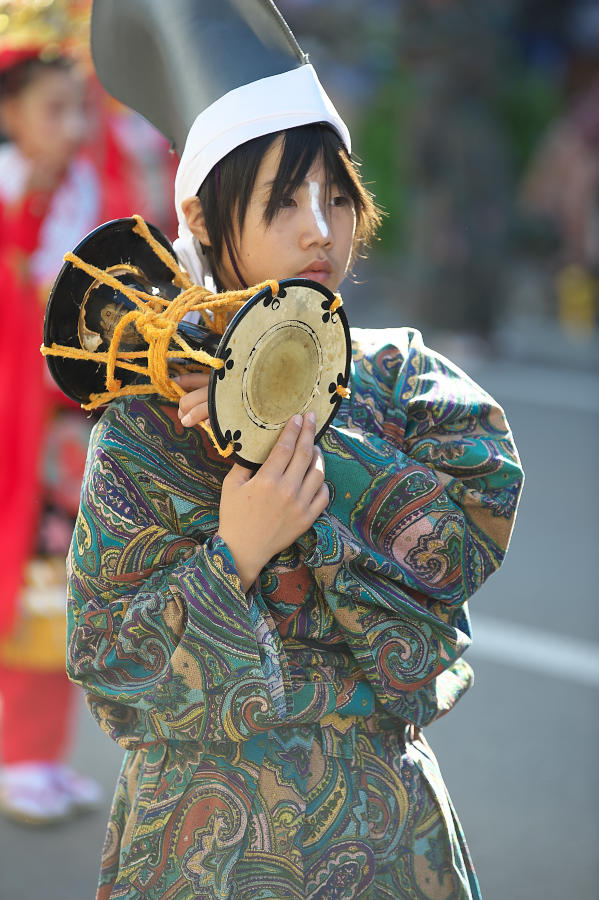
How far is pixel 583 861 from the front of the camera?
10.1 feet

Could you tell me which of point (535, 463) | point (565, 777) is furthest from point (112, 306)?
point (535, 463)

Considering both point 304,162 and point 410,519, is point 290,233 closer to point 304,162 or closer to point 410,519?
point 304,162

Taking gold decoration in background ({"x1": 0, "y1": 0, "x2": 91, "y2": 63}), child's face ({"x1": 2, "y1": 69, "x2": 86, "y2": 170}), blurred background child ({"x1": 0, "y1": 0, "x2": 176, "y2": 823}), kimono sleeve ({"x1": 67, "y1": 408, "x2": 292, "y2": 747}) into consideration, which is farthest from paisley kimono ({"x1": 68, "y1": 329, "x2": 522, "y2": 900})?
gold decoration in background ({"x1": 0, "y1": 0, "x2": 91, "y2": 63})

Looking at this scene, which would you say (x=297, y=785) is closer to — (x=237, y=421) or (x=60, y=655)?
(x=237, y=421)

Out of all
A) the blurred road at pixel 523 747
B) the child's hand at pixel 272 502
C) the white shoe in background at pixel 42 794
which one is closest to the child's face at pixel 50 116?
the white shoe in background at pixel 42 794

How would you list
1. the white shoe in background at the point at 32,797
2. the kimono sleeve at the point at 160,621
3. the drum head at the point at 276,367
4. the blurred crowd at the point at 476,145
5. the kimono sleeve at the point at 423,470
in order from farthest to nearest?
the blurred crowd at the point at 476,145, the white shoe in background at the point at 32,797, the kimono sleeve at the point at 423,470, the kimono sleeve at the point at 160,621, the drum head at the point at 276,367

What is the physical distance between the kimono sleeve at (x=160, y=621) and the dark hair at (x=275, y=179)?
0.32 m

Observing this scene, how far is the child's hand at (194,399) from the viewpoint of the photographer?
55.3 inches

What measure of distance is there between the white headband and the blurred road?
2106 mm

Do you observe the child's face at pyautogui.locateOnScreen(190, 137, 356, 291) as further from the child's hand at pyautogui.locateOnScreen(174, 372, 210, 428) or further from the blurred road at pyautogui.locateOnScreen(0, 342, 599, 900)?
the blurred road at pyautogui.locateOnScreen(0, 342, 599, 900)

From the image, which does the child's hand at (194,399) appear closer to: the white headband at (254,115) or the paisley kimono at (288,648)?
the paisley kimono at (288,648)

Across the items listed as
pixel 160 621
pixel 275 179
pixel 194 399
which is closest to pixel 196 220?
pixel 275 179

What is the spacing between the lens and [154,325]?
58.0 inches

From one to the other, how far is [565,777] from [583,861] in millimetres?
427
